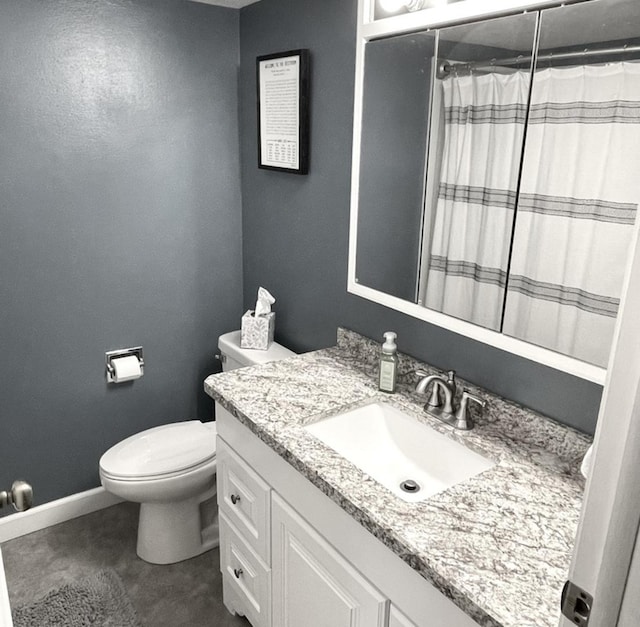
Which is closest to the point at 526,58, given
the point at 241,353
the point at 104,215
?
the point at 241,353

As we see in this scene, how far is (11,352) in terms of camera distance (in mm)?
2230

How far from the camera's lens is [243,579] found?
1882 millimetres

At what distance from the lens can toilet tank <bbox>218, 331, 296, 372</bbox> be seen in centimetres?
231

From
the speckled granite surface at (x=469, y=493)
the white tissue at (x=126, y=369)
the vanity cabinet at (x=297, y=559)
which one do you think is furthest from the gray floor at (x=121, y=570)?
the speckled granite surface at (x=469, y=493)

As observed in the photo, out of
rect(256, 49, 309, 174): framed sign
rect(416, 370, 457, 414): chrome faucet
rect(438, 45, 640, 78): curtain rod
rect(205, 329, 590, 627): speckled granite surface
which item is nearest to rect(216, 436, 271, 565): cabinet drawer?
rect(205, 329, 590, 627): speckled granite surface

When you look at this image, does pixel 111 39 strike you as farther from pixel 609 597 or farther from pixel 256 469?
pixel 609 597

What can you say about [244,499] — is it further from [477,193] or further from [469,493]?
[477,193]

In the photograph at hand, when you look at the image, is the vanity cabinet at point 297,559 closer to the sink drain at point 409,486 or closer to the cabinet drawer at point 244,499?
the cabinet drawer at point 244,499

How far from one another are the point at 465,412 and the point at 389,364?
0.90 ft

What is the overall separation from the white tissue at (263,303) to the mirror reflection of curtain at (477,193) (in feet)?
2.92

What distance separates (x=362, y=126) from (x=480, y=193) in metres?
0.52

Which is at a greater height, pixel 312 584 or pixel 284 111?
pixel 284 111

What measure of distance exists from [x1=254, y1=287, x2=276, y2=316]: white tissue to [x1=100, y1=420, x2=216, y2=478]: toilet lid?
0.53 meters

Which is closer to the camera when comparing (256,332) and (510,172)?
(510,172)
